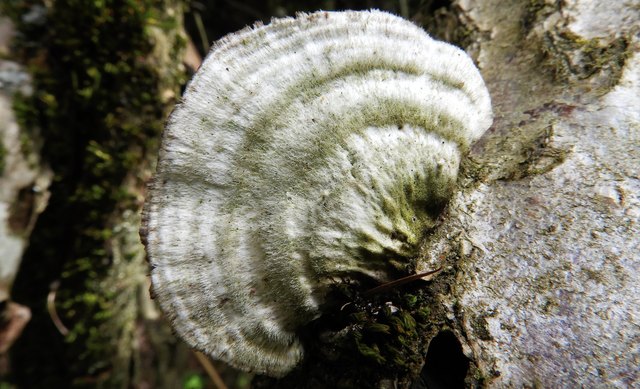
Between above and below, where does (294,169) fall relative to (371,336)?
above

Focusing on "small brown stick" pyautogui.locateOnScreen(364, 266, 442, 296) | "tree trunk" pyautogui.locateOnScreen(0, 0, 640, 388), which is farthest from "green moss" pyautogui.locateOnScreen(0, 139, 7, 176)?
"small brown stick" pyautogui.locateOnScreen(364, 266, 442, 296)

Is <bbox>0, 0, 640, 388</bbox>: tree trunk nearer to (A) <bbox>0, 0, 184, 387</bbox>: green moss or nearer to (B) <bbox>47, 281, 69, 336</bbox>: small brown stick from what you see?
(A) <bbox>0, 0, 184, 387</bbox>: green moss

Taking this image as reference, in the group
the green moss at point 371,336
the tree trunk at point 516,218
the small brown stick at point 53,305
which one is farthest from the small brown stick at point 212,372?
the green moss at point 371,336

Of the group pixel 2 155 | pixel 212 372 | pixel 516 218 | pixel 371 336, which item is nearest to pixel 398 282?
pixel 371 336

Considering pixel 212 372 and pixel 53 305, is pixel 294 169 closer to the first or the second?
pixel 53 305

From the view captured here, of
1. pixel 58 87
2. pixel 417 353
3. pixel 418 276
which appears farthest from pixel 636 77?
pixel 58 87

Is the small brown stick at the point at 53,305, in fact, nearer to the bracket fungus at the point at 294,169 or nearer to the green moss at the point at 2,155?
the green moss at the point at 2,155

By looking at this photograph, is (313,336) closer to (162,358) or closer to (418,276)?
(418,276)
